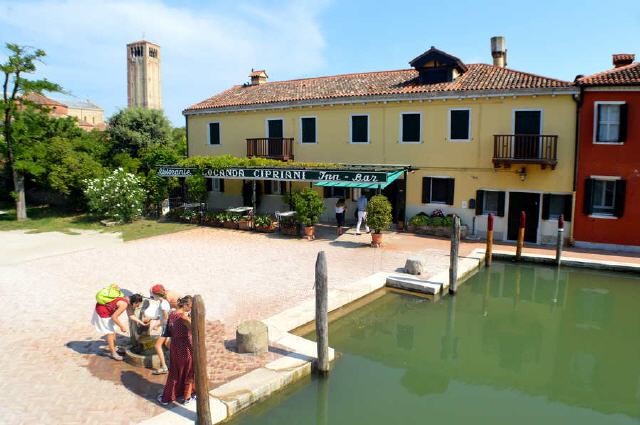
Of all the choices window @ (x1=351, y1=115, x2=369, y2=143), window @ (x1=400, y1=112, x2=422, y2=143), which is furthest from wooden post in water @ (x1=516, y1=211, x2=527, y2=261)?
window @ (x1=351, y1=115, x2=369, y2=143)

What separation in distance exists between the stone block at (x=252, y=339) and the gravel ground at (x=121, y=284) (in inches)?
41.5

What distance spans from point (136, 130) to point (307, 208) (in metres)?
20.1

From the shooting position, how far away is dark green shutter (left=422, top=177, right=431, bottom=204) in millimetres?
19844

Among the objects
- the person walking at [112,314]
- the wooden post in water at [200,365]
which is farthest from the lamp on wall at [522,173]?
the wooden post in water at [200,365]

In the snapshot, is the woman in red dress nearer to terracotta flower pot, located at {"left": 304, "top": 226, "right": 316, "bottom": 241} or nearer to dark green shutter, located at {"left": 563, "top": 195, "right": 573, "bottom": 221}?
terracotta flower pot, located at {"left": 304, "top": 226, "right": 316, "bottom": 241}

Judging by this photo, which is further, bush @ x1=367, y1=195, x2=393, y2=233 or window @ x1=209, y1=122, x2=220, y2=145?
window @ x1=209, y1=122, x2=220, y2=145

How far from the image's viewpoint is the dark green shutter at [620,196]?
16.7 m

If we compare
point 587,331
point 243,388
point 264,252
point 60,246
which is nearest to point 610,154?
point 587,331

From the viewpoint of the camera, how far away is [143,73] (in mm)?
84938

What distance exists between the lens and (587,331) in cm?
1125

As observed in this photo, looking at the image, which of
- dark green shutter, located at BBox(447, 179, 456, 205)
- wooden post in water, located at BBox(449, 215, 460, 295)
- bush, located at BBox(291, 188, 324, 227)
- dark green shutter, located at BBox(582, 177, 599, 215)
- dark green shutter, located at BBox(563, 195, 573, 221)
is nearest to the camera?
wooden post in water, located at BBox(449, 215, 460, 295)

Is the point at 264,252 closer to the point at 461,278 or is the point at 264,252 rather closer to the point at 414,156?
the point at 461,278

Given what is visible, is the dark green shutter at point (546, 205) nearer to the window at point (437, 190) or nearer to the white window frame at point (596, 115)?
the white window frame at point (596, 115)

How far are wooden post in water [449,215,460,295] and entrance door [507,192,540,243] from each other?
670cm
